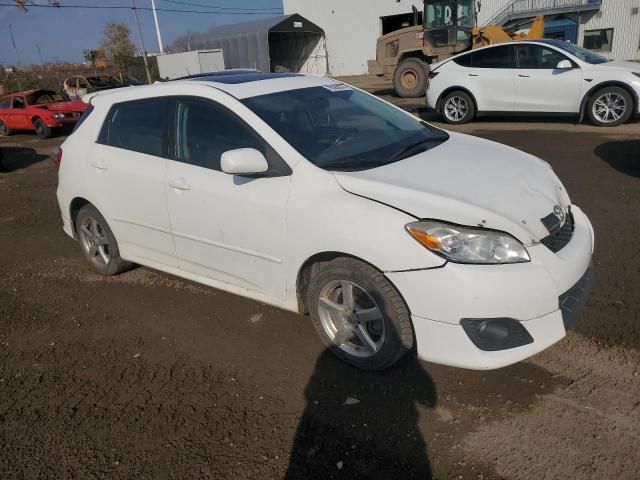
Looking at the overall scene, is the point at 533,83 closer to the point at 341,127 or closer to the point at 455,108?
the point at 455,108

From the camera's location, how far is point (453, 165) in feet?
10.5

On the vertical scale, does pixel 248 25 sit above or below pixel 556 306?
above

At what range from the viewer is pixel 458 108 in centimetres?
1131

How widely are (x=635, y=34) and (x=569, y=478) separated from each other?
119 ft

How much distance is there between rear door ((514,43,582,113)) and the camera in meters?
9.70

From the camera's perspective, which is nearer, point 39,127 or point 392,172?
point 392,172

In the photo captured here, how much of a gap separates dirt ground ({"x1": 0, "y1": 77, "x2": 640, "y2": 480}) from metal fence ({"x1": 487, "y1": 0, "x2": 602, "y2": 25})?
33317 millimetres

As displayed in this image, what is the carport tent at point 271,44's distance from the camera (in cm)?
3238

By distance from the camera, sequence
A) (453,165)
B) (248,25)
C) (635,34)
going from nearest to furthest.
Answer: (453,165) < (635,34) < (248,25)

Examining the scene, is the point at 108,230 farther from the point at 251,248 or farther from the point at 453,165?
the point at 453,165

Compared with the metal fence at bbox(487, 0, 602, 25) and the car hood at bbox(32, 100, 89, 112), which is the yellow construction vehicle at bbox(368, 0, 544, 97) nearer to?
the car hood at bbox(32, 100, 89, 112)

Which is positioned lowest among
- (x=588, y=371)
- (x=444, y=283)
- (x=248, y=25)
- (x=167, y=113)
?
(x=588, y=371)

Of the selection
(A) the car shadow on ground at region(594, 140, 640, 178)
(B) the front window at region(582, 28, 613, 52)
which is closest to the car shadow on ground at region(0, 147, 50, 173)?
(A) the car shadow on ground at region(594, 140, 640, 178)

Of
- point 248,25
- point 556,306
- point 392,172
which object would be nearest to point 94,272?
point 392,172
